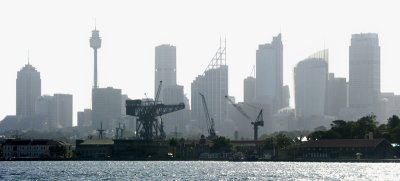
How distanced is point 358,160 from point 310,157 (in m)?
16.5

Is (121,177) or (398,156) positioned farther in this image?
(398,156)

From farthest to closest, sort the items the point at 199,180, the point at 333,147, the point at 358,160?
the point at 333,147, the point at 358,160, the point at 199,180

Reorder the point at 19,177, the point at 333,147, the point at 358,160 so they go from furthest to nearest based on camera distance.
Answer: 1. the point at 333,147
2. the point at 358,160
3. the point at 19,177

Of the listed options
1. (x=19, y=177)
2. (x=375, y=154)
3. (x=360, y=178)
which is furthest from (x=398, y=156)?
(x=19, y=177)

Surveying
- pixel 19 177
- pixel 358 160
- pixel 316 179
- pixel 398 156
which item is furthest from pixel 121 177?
pixel 398 156

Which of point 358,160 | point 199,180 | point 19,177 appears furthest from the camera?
point 358,160

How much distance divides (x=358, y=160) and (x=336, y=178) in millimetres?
67632

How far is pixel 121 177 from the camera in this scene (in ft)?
399

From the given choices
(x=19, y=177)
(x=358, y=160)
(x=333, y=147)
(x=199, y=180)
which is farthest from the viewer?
(x=333, y=147)

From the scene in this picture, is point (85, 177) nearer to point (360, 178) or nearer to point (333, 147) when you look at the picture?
point (360, 178)

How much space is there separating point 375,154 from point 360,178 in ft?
247

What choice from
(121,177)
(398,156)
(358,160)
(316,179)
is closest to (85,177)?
(121,177)

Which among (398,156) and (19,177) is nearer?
(19,177)

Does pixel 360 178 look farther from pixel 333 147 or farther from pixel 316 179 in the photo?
pixel 333 147
